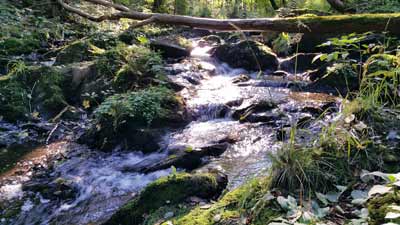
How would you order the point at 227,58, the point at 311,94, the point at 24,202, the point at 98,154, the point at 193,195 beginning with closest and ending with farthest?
the point at 193,195 < the point at 24,202 < the point at 98,154 < the point at 311,94 < the point at 227,58

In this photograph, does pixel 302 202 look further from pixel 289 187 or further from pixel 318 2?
pixel 318 2

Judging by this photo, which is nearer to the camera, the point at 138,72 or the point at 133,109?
the point at 133,109

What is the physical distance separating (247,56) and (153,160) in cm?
610

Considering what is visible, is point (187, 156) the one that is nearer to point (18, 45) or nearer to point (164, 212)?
point (164, 212)

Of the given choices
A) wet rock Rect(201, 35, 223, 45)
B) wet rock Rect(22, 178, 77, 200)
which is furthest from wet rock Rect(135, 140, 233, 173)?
wet rock Rect(201, 35, 223, 45)

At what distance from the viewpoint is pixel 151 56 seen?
8.27 m

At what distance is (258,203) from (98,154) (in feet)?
14.0

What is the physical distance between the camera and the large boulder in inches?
415

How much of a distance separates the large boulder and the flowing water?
1.87 meters

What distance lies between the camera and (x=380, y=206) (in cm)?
203

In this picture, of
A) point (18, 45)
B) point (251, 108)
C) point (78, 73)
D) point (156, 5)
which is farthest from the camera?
point (156, 5)

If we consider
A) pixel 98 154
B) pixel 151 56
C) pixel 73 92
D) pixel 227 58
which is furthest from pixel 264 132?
pixel 227 58

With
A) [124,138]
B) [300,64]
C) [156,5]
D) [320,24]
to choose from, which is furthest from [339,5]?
[156,5]

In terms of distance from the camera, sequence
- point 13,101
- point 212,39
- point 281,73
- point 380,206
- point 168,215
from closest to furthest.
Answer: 1. point 380,206
2. point 168,215
3. point 13,101
4. point 281,73
5. point 212,39
